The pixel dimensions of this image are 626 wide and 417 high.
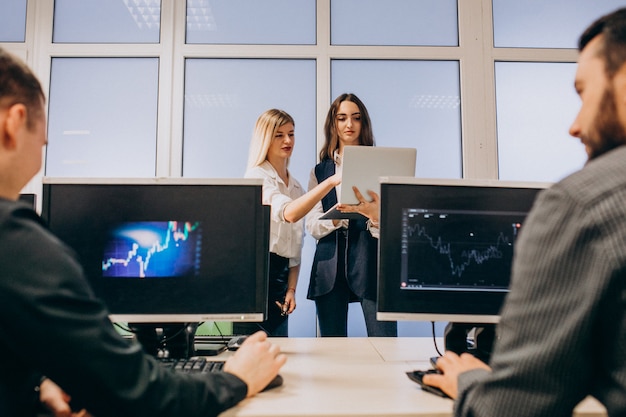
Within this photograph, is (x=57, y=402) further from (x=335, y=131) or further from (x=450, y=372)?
(x=335, y=131)

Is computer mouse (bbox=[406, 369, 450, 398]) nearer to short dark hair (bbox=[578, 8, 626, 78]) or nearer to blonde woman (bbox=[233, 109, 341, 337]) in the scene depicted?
short dark hair (bbox=[578, 8, 626, 78])

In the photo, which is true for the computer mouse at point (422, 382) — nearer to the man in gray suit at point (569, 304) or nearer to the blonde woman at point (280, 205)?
the man in gray suit at point (569, 304)

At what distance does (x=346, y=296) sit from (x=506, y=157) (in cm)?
188

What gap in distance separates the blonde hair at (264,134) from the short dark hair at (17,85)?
1.65 m

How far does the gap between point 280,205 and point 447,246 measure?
1.05m

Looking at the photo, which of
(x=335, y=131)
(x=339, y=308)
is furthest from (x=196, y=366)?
(x=335, y=131)

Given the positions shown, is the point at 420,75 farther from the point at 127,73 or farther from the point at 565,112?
the point at 127,73

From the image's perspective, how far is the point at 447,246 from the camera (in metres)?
1.32

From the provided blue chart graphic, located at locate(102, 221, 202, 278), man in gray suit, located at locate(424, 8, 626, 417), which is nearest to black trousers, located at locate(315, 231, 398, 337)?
blue chart graphic, located at locate(102, 221, 202, 278)

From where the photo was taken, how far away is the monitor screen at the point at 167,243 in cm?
130

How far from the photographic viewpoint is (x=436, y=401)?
97cm

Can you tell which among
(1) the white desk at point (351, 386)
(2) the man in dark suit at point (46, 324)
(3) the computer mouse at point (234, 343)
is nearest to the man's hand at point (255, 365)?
(1) the white desk at point (351, 386)

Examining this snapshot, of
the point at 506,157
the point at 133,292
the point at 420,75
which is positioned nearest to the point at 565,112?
the point at 506,157

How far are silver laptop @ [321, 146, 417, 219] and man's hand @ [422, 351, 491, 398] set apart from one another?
0.92 m
